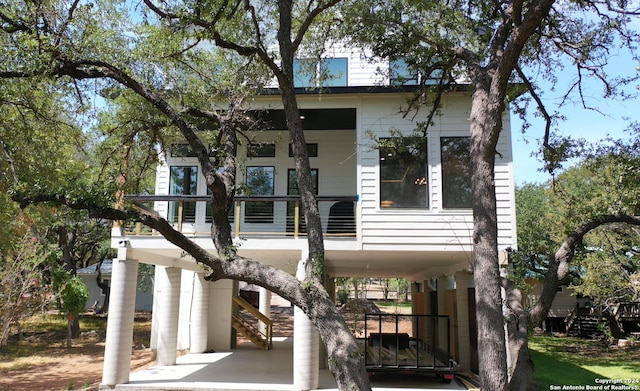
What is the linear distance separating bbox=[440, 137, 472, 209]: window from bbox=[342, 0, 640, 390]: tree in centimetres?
230

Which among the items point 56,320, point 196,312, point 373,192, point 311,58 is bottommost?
point 56,320

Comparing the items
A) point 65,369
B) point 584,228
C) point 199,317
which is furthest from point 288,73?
point 65,369

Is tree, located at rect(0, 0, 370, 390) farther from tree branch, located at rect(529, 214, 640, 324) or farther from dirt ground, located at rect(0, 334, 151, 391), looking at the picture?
dirt ground, located at rect(0, 334, 151, 391)

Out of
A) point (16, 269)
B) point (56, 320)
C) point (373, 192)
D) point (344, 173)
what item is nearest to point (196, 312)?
point (16, 269)

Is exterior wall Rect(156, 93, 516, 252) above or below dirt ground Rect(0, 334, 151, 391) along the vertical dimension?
above

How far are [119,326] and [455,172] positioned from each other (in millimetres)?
8140

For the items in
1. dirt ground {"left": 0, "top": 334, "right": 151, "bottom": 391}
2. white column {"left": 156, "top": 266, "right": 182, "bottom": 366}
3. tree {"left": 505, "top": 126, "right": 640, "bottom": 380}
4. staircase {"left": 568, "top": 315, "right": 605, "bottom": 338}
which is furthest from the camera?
staircase {"left": 568, "top": 315, "right": 605, "bottom": 338}

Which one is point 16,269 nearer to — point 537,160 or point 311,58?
point 311,58

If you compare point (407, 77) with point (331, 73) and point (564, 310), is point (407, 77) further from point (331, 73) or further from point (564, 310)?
point (564, 310)

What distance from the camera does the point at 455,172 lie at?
11039 mm

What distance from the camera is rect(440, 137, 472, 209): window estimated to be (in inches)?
428

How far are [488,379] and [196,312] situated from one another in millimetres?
13290

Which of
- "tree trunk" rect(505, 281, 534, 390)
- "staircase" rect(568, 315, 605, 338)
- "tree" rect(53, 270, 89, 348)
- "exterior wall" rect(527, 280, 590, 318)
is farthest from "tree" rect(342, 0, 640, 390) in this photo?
"exterior wall" rect(527, 280, 590, 318)

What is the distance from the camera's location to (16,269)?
14539 mm
